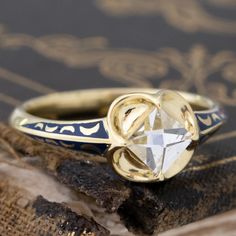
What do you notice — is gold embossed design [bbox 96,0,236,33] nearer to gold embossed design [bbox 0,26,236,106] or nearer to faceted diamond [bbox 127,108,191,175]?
gold embossed design [bbox 0,26,236,106]

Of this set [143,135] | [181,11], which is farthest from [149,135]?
[181,11]

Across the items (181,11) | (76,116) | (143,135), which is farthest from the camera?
(181,11)

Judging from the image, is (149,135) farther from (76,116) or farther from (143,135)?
(76,116)

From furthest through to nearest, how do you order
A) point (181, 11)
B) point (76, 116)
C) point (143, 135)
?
point (181, 11), point (76, 116), point (143, 135)

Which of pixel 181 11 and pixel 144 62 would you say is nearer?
pixel 144 62

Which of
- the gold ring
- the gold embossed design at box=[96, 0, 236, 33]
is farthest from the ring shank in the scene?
the gold embossed design at box=[96, 0, 236, 33]

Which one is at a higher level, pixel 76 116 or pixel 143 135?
pixel 143 135

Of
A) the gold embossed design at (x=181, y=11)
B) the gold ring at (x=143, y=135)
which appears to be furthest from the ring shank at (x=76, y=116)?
the gold embossed design at (x=181, y=11)
